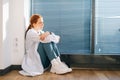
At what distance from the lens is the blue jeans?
3654 mm

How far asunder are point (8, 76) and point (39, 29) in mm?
958

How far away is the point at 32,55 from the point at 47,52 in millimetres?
256

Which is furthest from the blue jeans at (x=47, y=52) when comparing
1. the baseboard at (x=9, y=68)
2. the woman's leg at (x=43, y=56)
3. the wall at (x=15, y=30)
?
the baseboard at (x=9, y=68)

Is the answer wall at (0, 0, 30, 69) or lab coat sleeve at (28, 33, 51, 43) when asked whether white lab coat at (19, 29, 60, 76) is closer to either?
lab coat sleeve at (28, 33, 51, 43)

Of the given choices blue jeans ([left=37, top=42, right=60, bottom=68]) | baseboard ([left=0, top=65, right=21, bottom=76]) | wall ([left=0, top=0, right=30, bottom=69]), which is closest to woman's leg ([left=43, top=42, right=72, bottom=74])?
blue jeans ([left=37, top=42, right=60, bottom=68])

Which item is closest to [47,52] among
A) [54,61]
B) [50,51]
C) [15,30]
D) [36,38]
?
[50,51]

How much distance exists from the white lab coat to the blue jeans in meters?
0.08

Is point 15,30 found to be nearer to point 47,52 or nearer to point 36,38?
point 36,38

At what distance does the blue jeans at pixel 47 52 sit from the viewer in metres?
3.65

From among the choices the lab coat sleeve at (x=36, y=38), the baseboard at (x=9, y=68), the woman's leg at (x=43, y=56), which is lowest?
the baseboard at (x=9, y=68)

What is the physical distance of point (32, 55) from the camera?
145 inches

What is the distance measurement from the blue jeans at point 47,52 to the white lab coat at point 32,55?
0.25 ft

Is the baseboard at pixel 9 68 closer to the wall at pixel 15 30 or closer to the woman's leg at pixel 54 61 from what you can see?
the wall at pixel 15 30

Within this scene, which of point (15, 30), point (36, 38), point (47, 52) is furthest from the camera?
point (15, 30)
